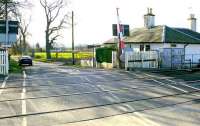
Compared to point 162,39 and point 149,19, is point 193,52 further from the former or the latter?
point 149,19

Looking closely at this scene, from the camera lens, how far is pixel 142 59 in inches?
1224

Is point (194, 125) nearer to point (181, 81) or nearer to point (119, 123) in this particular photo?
point (119, 123)

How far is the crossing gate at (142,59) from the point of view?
2965 centimetres

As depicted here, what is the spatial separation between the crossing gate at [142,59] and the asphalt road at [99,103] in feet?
29.7

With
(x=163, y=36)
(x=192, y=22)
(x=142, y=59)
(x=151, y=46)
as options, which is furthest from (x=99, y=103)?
(x=192, y=22)

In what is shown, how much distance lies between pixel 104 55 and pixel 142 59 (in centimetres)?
809

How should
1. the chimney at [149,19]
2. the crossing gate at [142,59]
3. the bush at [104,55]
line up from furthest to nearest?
the chimney at [149,19]
the bush at [104,55]
the crossing gate at [142,59]

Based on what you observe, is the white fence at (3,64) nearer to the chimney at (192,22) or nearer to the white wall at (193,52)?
the white wall at (193,52)

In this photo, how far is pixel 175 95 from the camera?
52.8 ft

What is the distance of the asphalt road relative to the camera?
1094 cm

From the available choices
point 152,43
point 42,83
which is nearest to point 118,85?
point 42,83

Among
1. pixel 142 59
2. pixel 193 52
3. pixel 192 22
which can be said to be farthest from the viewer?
pixel 192 22

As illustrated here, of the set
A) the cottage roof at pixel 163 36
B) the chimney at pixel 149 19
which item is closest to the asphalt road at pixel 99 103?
the cottage roof at pixel 163 36

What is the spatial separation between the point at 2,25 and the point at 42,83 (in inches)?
473
